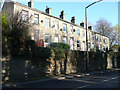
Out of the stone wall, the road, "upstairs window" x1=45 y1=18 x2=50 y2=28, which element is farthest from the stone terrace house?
the road

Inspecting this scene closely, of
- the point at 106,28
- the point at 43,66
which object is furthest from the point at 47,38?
the point at 106,28

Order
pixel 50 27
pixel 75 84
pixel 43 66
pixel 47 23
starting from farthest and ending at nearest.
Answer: pixel 50 27
pixel 47 23
pixel 43 66
pixel 75 84

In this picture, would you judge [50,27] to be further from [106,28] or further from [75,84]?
[106,28]

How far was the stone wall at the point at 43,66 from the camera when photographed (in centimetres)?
1091

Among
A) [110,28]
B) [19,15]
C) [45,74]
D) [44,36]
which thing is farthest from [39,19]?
[110,28]

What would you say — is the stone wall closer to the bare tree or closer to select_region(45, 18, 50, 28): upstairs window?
select_region(45, 18, 50, 28): upstairs window

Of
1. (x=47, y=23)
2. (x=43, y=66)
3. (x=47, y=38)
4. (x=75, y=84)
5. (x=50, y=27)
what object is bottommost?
(x=75, y=84)

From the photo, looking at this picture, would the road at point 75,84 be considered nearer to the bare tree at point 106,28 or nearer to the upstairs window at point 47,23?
the upstairs window at point 47,23

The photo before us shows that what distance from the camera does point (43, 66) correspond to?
1378 cm

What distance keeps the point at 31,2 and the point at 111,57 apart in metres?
19.9

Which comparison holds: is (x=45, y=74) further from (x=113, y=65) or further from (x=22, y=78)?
(x=113, y=65)

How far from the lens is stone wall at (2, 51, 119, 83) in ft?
35.8

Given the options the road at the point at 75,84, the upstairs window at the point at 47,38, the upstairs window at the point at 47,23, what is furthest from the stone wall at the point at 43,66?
the upstairs window at the point at 47,23

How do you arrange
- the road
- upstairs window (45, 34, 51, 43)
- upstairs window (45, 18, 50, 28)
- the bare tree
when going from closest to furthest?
the road → upstairs window (45, 34, 51, 43) → upstairs window (45, 18, 50, 28) → the bare tree
